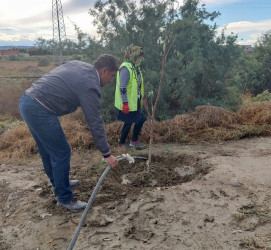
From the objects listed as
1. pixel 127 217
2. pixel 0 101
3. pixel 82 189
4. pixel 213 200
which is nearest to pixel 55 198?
pixel 82 189

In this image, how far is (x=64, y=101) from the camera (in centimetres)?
316

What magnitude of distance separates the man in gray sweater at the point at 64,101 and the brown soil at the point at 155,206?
26.5 inches

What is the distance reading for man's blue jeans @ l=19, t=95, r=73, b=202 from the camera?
10.3 ft

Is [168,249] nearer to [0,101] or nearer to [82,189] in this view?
[82,189]

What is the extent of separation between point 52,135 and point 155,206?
1.48m

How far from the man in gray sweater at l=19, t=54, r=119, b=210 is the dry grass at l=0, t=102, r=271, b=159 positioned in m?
2.63

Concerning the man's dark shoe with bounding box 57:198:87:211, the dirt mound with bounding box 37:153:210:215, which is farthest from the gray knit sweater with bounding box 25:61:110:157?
the dirt mound with bounding box 37:153:210:215

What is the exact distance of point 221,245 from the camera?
282 cm

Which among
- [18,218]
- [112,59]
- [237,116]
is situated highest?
[112,59]

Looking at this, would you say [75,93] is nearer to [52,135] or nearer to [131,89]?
[52,135]

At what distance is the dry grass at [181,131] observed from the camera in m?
6.00

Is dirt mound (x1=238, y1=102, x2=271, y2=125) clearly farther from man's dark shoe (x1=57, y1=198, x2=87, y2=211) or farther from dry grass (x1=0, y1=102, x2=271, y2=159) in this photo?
man's dark shoe (x1=57, y1=198, x2=87, y2=211)

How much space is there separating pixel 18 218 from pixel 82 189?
0.93 meters

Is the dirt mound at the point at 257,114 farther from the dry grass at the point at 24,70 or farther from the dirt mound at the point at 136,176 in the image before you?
the dry grass at the point at 24,70
